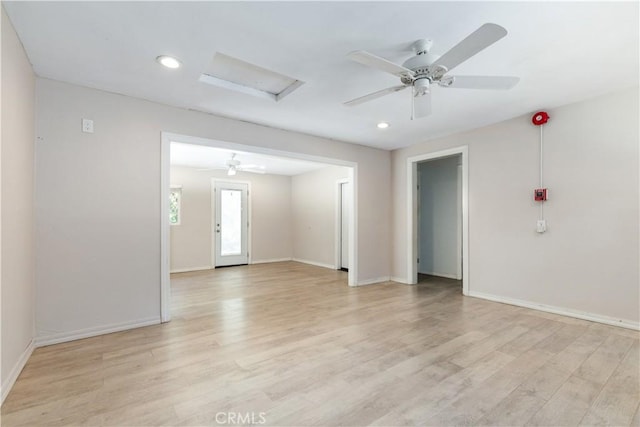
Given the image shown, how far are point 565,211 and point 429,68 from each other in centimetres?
264

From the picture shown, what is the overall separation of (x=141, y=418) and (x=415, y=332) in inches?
91.9

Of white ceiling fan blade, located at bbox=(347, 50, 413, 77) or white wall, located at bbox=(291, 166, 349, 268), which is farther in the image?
white wall, located at bbox=(291, 166, 349, 268)

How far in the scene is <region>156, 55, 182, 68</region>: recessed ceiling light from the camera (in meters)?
2.37

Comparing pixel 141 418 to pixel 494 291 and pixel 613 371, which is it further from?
pixel 494 291

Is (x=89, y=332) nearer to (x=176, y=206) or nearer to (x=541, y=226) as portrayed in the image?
(x=176, y=206)

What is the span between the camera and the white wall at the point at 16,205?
187 centimetres

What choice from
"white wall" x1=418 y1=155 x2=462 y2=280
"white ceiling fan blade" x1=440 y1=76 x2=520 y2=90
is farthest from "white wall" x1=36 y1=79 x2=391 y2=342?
"white wall" x1=418 y1=155 x2=462 y2=280

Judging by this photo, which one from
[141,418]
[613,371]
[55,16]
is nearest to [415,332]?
[613,371]

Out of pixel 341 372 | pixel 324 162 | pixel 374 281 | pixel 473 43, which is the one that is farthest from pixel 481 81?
pixel 374 281

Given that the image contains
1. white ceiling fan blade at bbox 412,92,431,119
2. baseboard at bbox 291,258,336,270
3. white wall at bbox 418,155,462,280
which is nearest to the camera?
white ceiling fan blade at bbox 412,92,431,119

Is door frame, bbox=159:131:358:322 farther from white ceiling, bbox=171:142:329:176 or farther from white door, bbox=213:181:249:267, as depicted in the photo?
white door, bbox=213:181:249:267

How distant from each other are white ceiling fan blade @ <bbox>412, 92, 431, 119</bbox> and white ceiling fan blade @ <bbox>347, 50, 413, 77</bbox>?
0.27 meters

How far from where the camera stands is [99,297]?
9.46 feet

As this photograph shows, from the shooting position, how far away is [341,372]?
216 cm
